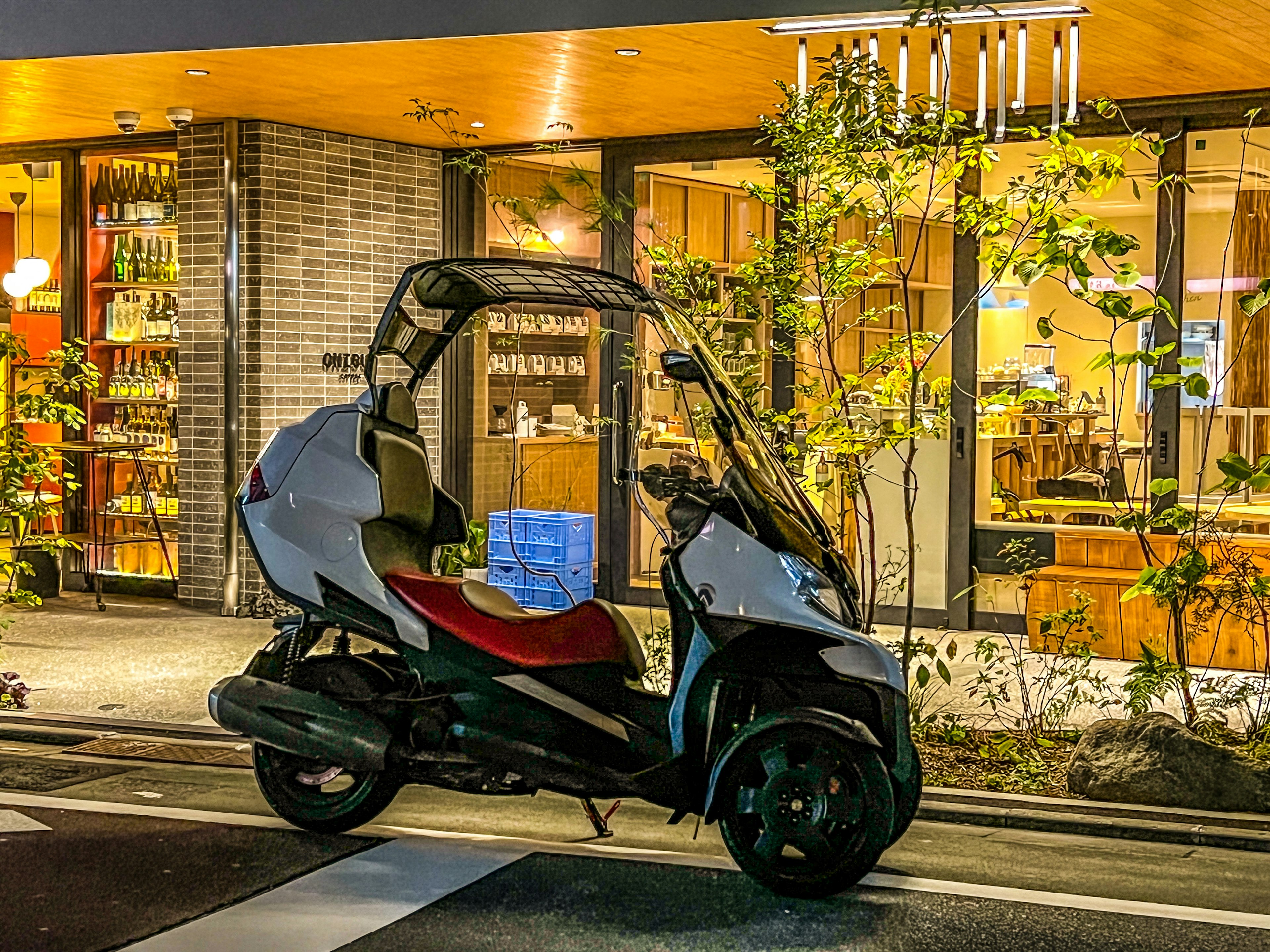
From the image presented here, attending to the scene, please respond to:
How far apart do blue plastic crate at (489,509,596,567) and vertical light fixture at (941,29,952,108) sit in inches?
166

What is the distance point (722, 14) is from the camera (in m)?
8.26

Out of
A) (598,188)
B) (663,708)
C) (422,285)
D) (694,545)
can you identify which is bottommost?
(663,708)

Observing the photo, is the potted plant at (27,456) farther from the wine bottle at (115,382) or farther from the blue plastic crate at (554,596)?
the blue plastic crate at (554,596)

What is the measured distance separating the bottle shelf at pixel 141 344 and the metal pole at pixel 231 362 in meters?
1.18

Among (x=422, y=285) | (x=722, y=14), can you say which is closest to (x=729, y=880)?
(x=422, y=285)

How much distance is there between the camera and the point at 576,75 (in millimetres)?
9750

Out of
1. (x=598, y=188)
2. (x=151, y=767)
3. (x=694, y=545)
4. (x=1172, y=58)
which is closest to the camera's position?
(x=694, y=545)

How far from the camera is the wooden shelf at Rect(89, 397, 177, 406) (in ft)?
42.1

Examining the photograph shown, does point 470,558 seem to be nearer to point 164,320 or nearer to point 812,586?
point 164,320

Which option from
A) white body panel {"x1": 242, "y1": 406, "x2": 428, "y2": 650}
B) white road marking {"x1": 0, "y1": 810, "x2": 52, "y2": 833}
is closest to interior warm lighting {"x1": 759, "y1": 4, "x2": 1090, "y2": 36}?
white body panel {"x1": 242, "y1": 406, "x2": 428, "y2": 650}

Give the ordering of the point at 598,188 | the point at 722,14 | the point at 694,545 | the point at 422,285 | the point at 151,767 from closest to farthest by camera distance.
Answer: the point at 694,545, the point at 422,285, the point at 151,767, the point at 722,14, the point at 598,188

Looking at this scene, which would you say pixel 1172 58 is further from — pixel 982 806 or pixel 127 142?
pixel 127 142

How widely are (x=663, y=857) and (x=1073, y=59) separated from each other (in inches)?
198

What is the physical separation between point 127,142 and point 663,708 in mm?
9261
